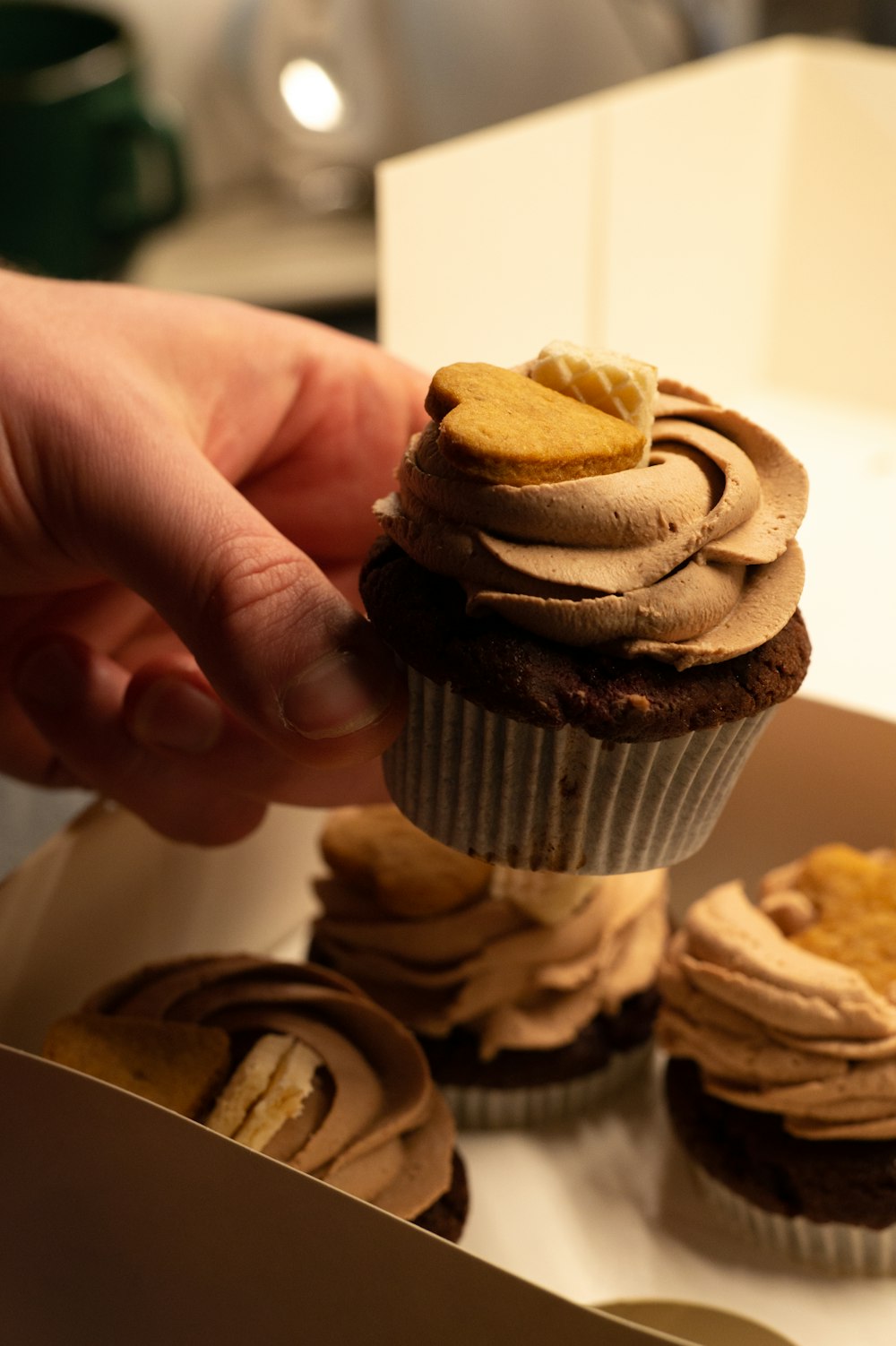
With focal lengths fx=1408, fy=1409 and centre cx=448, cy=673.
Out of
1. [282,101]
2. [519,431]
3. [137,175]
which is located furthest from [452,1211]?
[137,175]

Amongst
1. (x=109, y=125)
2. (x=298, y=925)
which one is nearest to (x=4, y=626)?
(x=298, y=925)

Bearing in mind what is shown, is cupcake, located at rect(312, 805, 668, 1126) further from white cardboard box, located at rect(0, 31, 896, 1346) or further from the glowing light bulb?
the glowing light bulb

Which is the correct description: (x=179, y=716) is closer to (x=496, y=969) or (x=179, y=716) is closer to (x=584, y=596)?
(x=496, y=969)

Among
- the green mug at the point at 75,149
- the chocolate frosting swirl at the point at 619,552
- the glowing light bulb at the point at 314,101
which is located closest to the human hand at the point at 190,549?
the chocolate frosting swirl at the point at 619,552

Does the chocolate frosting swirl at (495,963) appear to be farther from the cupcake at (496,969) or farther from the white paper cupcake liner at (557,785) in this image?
the white paper cupcake liner at (557,785)

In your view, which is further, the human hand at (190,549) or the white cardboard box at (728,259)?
the white cardboard box at (728,259)

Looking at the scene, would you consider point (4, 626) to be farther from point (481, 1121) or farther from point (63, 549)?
point (481, 1121)
